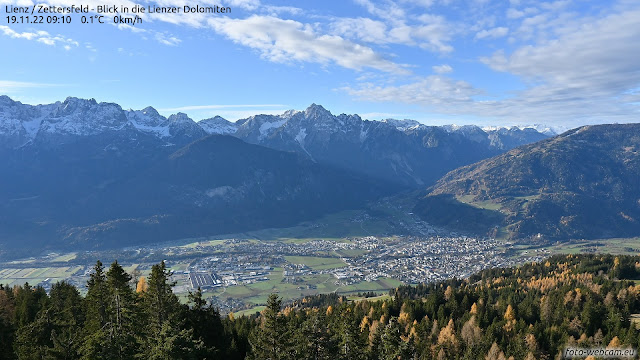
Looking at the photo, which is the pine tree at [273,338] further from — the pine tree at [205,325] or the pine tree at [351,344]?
the pine tree at [205,325]

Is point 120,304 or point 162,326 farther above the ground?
point 162,326

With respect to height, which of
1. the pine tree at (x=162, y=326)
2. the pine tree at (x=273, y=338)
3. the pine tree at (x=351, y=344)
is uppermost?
the pine tree at (x=162, y=326)

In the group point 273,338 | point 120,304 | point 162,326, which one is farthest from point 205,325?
point 162,326

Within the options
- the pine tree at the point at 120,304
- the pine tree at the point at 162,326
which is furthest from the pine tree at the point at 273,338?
the pine tree at the point at 120,304

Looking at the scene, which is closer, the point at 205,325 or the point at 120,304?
the point at 120,304

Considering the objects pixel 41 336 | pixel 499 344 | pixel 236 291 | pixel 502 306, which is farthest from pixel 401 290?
pixel 41 336

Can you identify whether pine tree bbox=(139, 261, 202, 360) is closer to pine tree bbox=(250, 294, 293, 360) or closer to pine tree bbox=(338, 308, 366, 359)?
pine tree bbox=(250, 294, 293, 360)

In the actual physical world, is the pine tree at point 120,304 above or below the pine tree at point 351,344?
above

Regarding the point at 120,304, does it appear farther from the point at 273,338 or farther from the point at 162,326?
the point at 273,338

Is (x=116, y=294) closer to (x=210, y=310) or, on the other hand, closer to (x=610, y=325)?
(x=210, y=310)

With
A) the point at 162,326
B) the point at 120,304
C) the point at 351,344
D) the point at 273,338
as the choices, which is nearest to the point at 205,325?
the point at 120,304

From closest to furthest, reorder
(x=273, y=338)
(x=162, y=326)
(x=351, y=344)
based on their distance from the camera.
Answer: (x=162, y=326)
(x=273, y=338)
(x=351, y=344)

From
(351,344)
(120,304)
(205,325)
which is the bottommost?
(351,344)

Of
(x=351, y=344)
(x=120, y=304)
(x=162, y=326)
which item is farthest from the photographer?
(x=351, y=344)
